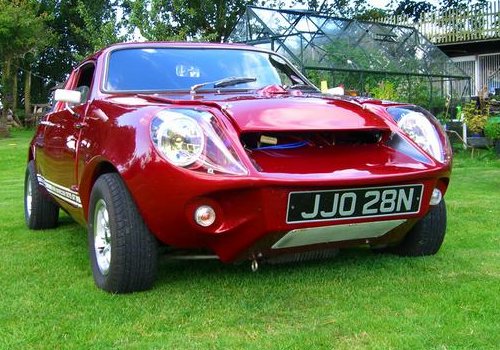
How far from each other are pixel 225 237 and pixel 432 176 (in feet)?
3.75

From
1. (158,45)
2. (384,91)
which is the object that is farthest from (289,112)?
(384,91)

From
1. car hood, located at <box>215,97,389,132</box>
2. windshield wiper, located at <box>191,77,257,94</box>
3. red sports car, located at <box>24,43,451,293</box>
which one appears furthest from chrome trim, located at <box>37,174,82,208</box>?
car hood, located at <box>215,97,389,132</box>

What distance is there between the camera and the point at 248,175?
2.95 m

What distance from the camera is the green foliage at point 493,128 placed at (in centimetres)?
1114

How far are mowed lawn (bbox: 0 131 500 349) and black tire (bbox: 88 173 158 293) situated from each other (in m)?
0.09

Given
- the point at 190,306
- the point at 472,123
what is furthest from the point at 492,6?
the point at 190,306

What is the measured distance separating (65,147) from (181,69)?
3.17 ft

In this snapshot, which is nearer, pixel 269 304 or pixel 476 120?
pixel 269 304

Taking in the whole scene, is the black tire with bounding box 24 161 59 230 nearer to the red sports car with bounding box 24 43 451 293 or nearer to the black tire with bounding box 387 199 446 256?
the red sports car with bounding box 24 43 451 293

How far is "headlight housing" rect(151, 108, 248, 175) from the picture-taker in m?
3.02

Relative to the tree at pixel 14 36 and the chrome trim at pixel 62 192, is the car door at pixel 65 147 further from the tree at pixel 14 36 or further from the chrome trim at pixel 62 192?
the tree at pixel 14 36

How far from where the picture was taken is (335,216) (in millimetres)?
3172

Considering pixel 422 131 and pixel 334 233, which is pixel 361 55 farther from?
pixel 334 233

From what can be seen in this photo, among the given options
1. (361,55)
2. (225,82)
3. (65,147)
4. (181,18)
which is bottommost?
(65,147)
